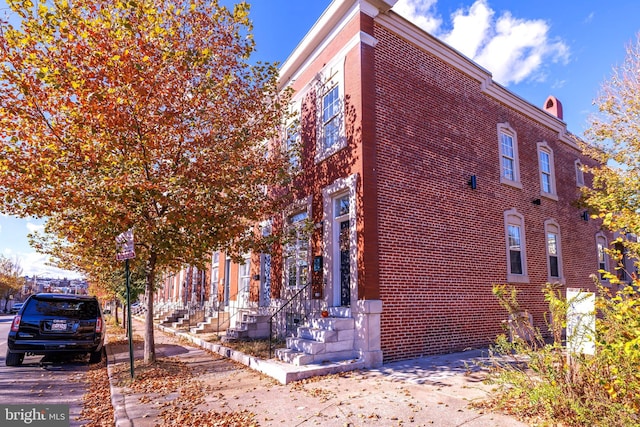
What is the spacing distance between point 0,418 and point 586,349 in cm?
807

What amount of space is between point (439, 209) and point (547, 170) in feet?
24.0

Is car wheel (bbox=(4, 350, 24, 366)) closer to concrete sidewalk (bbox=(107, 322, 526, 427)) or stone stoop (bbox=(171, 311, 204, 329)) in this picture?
concrete sidewalk (bbox=(107, 322, 526, 427))

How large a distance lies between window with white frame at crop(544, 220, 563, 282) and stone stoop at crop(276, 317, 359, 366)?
29.4 ft

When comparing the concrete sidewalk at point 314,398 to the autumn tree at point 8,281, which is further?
the autumn tree at point 8,281

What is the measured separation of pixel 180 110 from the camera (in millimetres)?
8805

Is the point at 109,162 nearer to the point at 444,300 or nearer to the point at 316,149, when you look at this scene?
the point at 316,149

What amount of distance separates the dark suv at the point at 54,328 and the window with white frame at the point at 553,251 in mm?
14248

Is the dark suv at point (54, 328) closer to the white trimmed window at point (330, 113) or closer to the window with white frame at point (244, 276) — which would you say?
the window with white frame at point (244, 276)

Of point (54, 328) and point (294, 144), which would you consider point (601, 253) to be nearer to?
point (294, 144)

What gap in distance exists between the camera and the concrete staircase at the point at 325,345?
838 centimetres

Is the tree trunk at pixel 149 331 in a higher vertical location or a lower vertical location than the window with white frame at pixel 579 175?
lower

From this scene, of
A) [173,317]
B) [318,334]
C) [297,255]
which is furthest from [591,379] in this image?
[173,317]

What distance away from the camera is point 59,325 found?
381 inches

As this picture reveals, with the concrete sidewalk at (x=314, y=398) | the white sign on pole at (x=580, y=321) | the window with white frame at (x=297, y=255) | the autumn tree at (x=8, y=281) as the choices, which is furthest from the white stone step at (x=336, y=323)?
the autumn tree at (x=8, y=281)
